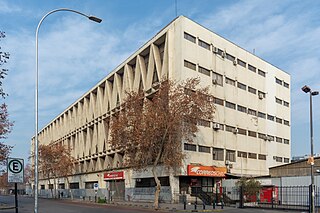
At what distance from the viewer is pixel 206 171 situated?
48.2m

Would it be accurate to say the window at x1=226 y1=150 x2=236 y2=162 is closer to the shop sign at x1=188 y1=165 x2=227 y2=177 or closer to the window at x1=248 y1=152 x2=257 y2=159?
the shop sign at x1=188 y1=165 x2=227 y2=177

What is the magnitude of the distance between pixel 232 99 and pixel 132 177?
18.3 metres

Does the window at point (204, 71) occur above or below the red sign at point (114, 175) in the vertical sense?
above

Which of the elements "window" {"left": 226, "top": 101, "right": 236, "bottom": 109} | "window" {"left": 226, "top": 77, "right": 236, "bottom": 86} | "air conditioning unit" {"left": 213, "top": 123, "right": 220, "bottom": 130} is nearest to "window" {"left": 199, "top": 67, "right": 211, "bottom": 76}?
"window" {"left": 226, "top": 77, "right": 236, "bottom": 86}

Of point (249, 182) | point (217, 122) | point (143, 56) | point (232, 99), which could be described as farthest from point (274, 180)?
point (143, 56)

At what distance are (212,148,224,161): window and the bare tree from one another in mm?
12667

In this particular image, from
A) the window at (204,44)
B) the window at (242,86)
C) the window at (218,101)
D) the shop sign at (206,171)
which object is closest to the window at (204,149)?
the shop sign at (206,171)

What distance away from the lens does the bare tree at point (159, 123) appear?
37.4 meters

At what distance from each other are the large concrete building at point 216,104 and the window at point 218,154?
133 mm

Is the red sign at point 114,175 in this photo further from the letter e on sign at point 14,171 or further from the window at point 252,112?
the letter e on sign at point 14,171

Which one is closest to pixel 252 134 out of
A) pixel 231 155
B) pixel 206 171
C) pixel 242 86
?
pixel 231 155

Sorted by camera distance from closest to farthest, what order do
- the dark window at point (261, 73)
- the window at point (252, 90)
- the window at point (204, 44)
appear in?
the window at point (204, 44), the window at point (252, 90), the dark window at point (261, 73)

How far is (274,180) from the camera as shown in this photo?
45469mm

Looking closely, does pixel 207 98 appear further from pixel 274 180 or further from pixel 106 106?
pixel 106 106
